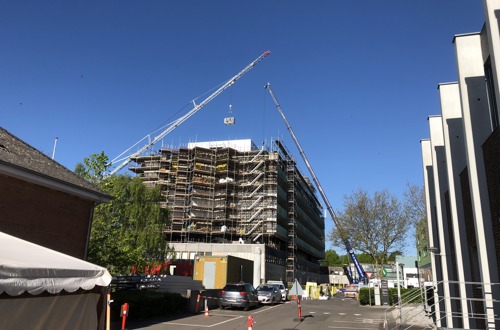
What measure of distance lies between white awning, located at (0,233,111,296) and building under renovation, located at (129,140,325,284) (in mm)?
58048

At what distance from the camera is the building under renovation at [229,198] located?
6981 cm

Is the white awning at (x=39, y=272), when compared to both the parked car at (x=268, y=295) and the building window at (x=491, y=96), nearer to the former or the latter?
the building window at (x=491, y=96)

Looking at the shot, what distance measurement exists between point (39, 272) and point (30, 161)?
28.7ft

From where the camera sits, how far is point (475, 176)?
1034cm

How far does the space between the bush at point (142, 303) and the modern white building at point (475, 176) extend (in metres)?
12.6

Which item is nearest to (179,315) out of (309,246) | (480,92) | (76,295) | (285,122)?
(76,295)

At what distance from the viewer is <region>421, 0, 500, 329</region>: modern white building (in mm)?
9445

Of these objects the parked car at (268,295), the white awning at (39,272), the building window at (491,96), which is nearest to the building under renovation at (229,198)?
the parked car at (268,295)

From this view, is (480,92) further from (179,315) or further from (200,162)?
(200,162)

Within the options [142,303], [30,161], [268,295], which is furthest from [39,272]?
[268,295]

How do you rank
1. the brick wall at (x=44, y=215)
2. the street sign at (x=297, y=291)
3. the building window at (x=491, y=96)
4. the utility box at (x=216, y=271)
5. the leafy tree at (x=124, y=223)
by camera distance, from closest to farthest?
the building window at (x=491, y=96) → the brick wall at (x=44, y=215) → the street sign at (x=297, y=291) → the leafy tree at (x=124, y=223) → the utility box at (x=216, y=271)

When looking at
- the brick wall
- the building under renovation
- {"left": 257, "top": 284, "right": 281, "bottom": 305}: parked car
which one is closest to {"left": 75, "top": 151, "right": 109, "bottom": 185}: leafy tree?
the brick wall

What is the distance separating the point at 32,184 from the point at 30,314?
25.6ft

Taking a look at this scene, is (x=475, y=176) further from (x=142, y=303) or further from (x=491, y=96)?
(x=142, y=303)
